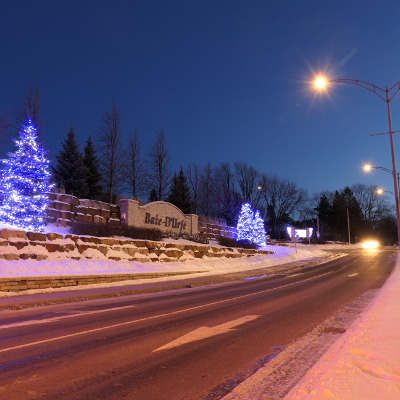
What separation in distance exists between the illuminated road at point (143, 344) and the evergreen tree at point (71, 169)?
2722 cm

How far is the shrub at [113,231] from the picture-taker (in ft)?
72.7

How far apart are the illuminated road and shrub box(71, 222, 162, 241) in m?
10.3

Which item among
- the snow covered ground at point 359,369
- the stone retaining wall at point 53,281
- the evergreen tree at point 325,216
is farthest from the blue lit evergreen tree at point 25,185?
the evergreen tree at point 325,216

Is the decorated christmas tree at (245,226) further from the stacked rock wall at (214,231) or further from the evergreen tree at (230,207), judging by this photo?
the evergreen tree at (230,207)

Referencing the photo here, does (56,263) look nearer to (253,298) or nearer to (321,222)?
(253,298)

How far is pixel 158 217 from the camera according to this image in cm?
2938

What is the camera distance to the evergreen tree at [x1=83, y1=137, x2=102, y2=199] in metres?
42.8

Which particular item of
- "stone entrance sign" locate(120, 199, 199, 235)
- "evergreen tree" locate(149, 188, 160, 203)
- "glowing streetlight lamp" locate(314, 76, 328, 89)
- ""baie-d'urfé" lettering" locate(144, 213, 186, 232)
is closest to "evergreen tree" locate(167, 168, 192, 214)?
"evergreen tree" locate(149, 188, 160, 203)

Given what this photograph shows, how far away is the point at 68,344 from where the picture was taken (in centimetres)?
670

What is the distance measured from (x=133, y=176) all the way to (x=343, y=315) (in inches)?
1402

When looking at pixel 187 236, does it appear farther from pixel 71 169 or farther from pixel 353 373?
pixel 353 373

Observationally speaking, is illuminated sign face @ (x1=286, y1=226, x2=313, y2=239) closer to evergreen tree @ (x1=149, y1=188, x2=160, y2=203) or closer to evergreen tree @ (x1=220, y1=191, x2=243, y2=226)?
evergreen tree @ (x1=220, y1=191, x2=243, y2=226)

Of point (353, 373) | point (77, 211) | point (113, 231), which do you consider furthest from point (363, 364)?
point (77, 211)

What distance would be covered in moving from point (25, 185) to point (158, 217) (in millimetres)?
11521
